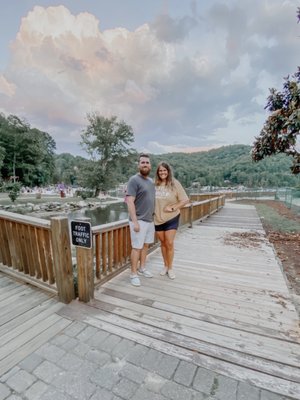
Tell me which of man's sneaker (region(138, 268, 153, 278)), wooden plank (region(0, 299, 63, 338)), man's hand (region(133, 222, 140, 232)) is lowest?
man's sneaker (region(138, 268, 153, 278))

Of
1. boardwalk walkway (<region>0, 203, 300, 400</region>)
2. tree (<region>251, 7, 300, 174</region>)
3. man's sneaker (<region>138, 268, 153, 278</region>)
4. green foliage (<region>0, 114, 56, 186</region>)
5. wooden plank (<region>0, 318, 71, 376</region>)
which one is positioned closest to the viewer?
boardwalk walkway (<region>0, 203, 300, 400</region>)

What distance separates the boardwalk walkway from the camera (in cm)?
123

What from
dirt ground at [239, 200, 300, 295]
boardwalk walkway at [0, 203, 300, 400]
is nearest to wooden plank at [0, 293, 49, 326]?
boardwalk walkway at [0, 203, 300, 400]

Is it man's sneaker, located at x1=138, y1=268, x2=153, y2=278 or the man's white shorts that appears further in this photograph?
man's sneaker, located at x1=138, y1=268, x2=153, y2=278

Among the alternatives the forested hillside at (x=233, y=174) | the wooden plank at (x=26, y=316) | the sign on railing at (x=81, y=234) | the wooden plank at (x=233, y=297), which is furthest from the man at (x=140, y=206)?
the forested hillside at (x=233, y=174)

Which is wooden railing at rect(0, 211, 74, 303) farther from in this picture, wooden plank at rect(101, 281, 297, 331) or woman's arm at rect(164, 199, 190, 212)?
woman's arm at rect(164, 199, 190, 212)

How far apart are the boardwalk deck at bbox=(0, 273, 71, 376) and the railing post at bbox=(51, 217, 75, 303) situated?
14cm

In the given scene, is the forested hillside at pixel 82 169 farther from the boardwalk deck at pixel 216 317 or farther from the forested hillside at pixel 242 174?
the boardwalk deck at pixel 216 317

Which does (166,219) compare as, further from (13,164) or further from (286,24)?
(13,164)

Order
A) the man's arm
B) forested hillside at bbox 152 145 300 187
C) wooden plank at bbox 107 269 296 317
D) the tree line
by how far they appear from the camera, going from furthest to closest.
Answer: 1. forested hillside at bbox 152 145 300 187
2. the tree line
3. the man's arm
4. wooden plank at bbox 107 269 296 317

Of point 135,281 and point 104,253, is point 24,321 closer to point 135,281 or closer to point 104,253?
point 104,253

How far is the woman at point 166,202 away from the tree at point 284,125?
306 centimetres

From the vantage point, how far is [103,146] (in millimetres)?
27406

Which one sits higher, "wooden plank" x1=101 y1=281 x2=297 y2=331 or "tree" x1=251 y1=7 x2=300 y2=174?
"tree" x1=251 y1=7 x2=300 y2=174
